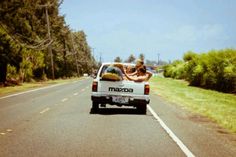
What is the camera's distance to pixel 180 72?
69.5 m

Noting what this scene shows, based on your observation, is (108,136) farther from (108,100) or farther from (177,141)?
(108,100)

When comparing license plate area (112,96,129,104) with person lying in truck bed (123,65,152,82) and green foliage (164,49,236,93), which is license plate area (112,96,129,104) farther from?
green foliage (164,49,236,93)

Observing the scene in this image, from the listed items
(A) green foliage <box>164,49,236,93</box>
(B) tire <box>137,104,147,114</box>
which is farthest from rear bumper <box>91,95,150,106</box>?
(A) green foliage <box>164,49,236,93</box>

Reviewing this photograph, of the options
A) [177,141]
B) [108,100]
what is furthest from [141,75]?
[177,141]

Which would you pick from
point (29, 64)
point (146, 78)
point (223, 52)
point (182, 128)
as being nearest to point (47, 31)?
point (29, 64)

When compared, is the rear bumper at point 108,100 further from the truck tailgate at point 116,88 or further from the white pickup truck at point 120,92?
the truck tailgate at point 116,88

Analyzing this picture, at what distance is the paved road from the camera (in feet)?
26.6

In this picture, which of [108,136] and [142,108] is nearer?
[108,136]

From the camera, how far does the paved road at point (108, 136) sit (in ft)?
26.6

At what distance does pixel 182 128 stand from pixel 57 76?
70430 millimetres

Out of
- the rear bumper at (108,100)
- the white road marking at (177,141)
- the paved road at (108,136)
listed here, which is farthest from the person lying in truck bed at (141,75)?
the white road marking at (177,141)

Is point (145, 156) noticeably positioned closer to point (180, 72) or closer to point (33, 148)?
point (33, 148)

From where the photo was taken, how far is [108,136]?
32.9 feet

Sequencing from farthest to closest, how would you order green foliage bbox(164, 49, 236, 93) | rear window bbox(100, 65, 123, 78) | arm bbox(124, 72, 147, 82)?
green foliage bbox(164, 49, 236, 93), rear window bbox(100, 65, 123, 78), arm bbox(124, 72, 147, 82)
